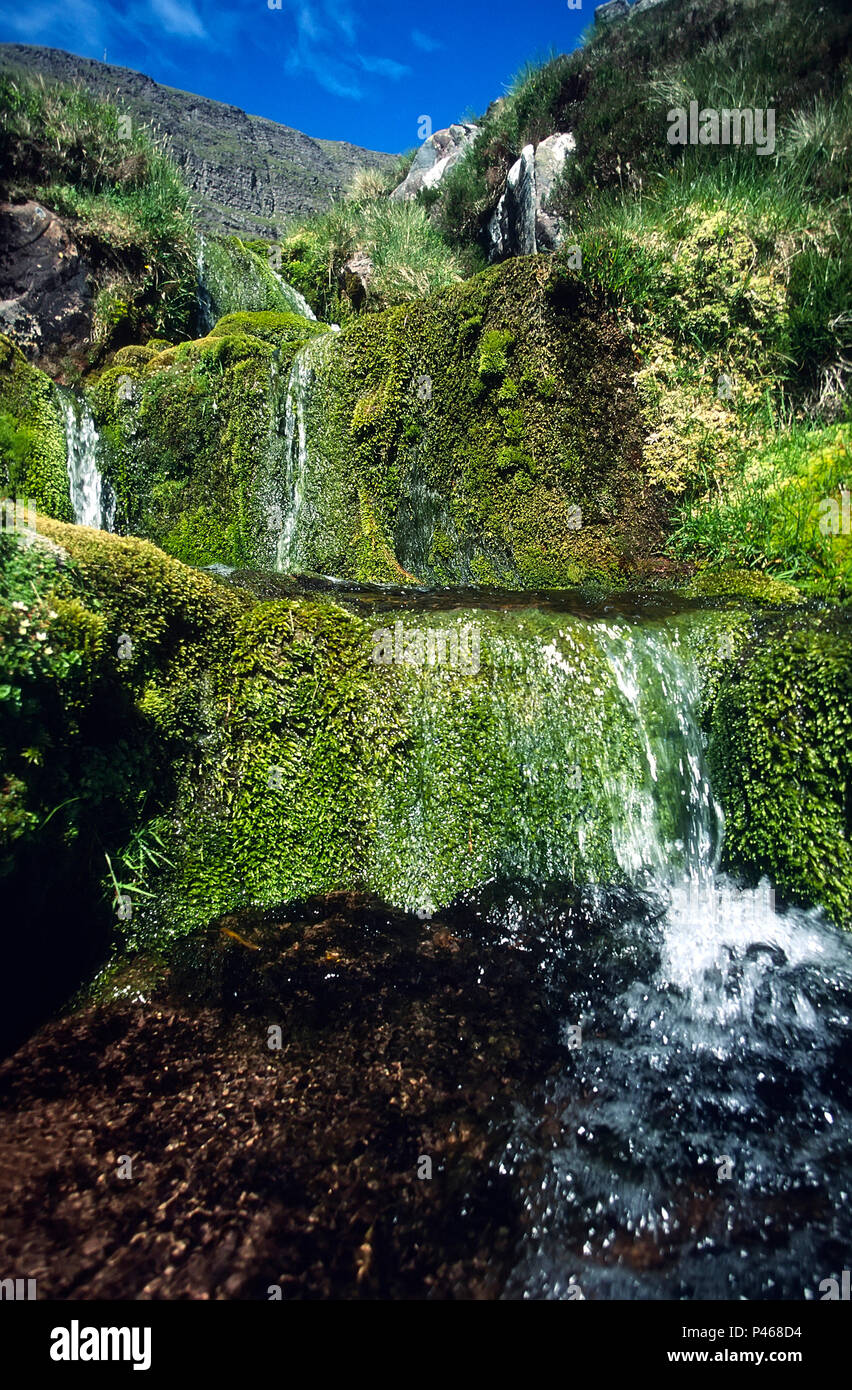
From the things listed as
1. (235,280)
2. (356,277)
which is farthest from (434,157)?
(235,280)

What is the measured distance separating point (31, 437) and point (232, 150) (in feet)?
123

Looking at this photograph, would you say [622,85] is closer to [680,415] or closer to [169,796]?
[680,415]

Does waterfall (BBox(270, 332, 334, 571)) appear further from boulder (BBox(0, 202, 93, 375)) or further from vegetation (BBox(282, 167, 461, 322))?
boulder (BBox(0, 202, 93, 375))

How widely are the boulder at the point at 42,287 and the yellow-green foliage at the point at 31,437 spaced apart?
2.40 metres

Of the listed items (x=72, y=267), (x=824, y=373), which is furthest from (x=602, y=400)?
(x=72, y=267)

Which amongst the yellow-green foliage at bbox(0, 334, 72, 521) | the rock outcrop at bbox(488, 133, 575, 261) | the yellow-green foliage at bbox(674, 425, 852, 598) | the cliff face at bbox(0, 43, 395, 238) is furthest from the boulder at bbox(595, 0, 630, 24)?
the yellow-green foliage at bbox(0, 334, 72, 521)

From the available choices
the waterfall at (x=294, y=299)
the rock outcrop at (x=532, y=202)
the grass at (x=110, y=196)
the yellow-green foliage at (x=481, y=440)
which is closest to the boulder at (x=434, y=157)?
the rock outcrop at (x=532, y=202)

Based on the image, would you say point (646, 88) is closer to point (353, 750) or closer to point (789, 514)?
point (789, 514)

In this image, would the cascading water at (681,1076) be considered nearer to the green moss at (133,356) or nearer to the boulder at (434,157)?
the green moss at (133,356)

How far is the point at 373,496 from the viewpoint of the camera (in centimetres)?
646

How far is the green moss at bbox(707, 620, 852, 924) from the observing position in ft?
11.0

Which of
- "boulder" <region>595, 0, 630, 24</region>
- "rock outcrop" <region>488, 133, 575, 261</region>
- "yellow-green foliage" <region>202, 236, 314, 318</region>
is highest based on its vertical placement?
"boulder" <region>595, 0, 630, 24</region>

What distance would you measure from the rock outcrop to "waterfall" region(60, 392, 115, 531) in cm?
830
